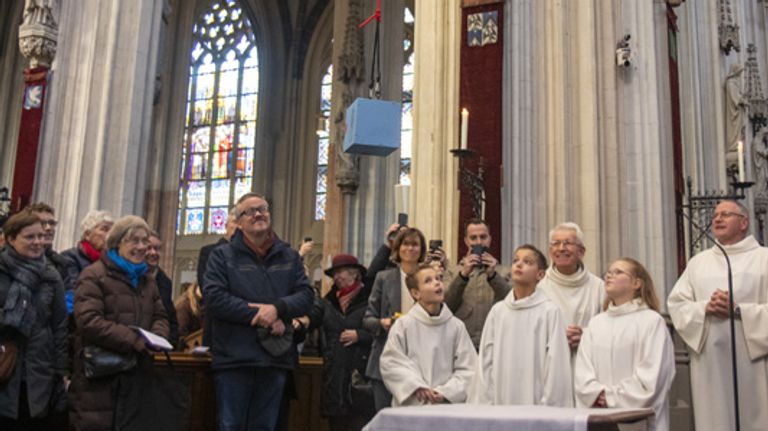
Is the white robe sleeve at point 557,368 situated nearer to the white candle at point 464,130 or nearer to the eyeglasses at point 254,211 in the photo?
the eyeglasses at point 254,211

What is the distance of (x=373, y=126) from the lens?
290 inches

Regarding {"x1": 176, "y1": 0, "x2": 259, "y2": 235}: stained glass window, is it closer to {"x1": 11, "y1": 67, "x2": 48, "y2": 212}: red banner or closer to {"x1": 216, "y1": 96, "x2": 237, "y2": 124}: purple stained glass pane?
{"x1": 216, "y1": 96, "x2": 237, "y2": 124}: purple stained glass pane

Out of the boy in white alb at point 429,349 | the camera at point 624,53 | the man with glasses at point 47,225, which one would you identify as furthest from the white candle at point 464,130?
the man with glasses at point 47,225

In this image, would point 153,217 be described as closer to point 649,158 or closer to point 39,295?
point 649,158

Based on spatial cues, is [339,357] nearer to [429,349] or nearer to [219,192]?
[429,349]

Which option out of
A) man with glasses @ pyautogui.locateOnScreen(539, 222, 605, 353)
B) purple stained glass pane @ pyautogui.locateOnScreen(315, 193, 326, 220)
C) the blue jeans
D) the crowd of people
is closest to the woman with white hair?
the crowd of people

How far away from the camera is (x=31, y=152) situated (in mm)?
8555

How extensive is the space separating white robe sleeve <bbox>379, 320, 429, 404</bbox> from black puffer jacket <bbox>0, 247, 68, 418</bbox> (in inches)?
66.7

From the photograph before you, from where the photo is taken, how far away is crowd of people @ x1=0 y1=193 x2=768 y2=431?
168 inches

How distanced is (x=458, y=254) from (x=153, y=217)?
12.8m

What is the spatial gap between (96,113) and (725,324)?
633 cm

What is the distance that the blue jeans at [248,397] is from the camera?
4.49 metres

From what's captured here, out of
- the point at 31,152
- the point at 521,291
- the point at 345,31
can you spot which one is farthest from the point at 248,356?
the point at 345,31

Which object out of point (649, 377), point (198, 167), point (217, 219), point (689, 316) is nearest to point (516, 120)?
point (689, 316)
